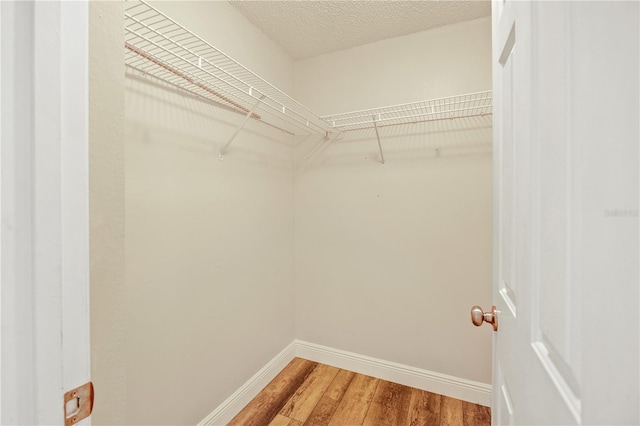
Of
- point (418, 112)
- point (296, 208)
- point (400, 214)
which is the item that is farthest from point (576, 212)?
point (296, 208)

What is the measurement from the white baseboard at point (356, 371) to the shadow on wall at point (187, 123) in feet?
4.57

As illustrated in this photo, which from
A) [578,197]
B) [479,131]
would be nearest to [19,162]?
[578,197]

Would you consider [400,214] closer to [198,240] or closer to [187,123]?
[198,240]

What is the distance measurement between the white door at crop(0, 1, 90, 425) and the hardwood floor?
1.45 m

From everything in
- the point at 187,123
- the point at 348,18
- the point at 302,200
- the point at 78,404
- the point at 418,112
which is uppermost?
the point at 348,18

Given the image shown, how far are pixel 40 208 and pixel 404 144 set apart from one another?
6.05 ft

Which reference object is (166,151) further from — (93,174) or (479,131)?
(479,131)

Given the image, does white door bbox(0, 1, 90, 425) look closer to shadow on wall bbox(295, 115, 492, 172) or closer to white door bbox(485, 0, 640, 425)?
white door bbox(485, 0, 640, 425)

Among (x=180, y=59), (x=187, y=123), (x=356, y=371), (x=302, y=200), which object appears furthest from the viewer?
(x=302, y=200)

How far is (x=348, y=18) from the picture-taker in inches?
66.7

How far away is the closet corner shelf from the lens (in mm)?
1057

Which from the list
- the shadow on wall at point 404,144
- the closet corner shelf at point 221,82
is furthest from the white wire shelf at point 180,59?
the shadow on wall at point 404,144

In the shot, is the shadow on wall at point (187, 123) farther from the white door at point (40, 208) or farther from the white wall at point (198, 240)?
the white door at point (40, 208)

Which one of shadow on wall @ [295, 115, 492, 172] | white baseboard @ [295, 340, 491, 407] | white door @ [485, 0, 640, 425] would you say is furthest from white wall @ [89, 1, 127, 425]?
white baseboard @ [295, 340, 491, 407]
